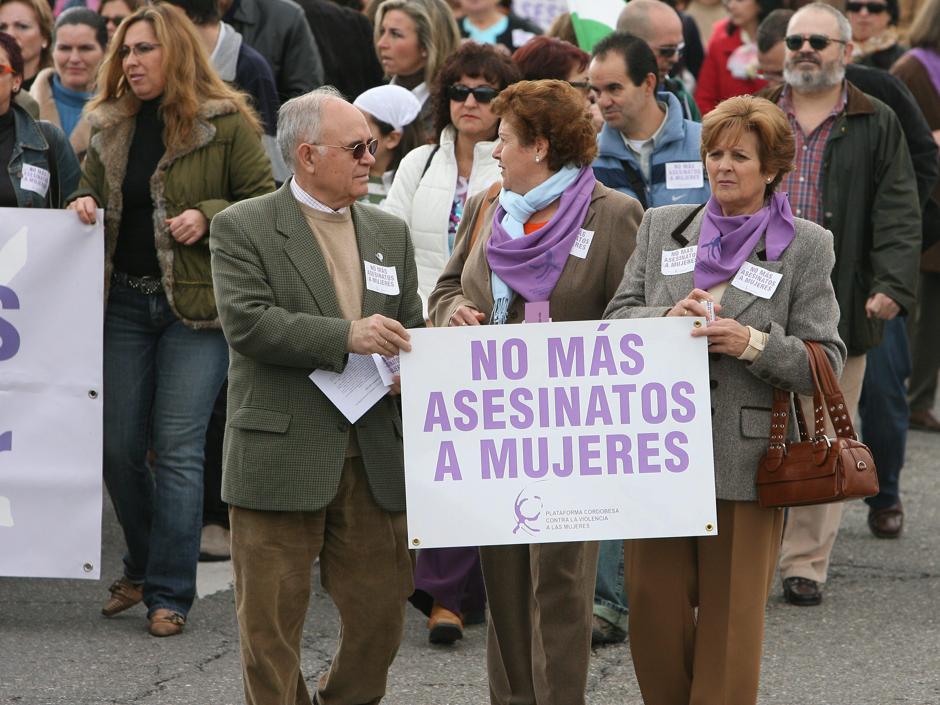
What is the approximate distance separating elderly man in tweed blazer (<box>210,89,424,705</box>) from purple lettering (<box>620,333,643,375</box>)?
0.60 m

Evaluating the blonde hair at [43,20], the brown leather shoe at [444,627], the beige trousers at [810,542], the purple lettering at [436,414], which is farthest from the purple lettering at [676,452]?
the blonde hair at [43,20]

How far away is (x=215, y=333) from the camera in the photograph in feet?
21.0

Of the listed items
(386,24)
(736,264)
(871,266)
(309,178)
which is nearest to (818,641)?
(871,266)

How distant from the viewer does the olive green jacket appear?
632cm

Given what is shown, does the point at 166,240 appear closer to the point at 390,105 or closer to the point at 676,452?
the point at 390,105

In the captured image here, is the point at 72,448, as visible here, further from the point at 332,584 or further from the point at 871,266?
the point at 871,266

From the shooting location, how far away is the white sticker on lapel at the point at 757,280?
15.3 feet

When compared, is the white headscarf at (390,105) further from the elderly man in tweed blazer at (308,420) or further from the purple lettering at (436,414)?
the purple lettering at (436,414)

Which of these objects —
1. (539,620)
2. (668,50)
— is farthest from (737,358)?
(668,50)

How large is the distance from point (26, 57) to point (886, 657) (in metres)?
5.21

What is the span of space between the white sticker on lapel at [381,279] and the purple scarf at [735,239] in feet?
2.91

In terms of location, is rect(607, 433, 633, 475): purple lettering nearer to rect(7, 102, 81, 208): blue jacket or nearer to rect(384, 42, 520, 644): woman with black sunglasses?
rect(384, 42, 520, 644): woman with black sunglasses

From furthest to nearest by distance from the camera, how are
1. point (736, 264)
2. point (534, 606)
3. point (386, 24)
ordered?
point (386, 24) < point (534, 606) < point (736, 264)

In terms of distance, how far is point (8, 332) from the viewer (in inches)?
245
